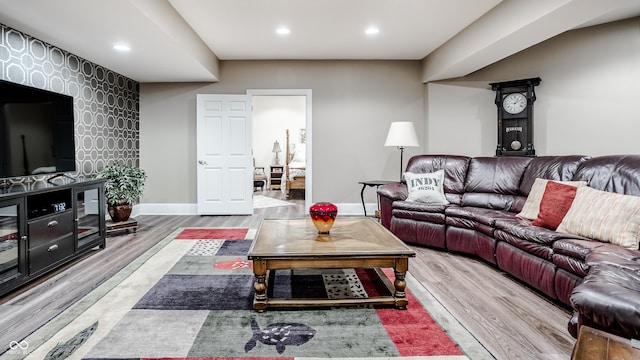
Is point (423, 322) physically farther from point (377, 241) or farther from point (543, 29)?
point (543, 29)

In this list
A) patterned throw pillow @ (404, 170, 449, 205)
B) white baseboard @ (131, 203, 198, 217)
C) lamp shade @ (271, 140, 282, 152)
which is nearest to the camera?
patterned throw pillow @ (404, 170, 449, 205)

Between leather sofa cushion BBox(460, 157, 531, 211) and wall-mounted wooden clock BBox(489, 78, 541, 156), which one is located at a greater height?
wall-mounted wooden clock BBox(489, 78, 541, 156)

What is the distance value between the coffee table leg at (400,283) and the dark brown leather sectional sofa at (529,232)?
2.85 feet

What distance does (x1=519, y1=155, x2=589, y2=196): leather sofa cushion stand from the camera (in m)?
3.12

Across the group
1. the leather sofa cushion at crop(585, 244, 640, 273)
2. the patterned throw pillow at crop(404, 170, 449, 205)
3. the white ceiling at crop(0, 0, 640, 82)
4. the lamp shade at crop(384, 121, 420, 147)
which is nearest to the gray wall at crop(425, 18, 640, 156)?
the white ceiling at crop(0, 0, 640, 82)

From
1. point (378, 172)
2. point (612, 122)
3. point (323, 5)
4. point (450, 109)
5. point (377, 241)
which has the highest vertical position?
point (323, 5)

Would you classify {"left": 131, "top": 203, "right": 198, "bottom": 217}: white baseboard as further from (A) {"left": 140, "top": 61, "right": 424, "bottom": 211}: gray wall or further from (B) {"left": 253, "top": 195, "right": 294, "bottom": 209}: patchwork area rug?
(B) {"left": 253, "top": 195, "right": 294, "bottom": 209}: patchwork area rug

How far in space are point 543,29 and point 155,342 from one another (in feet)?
13.1

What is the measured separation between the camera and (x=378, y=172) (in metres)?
Answer: 5.79

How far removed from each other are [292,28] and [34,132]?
284 cm

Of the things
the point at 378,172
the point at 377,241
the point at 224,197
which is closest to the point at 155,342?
the point at 377,241

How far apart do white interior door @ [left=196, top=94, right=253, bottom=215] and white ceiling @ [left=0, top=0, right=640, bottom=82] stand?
0.52 metres

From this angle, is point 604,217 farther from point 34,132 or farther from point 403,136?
point 34,132

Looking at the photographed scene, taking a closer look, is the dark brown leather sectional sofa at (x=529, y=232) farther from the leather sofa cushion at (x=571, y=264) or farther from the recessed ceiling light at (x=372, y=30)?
the recessed ceiling light at (x=372, y=30)
